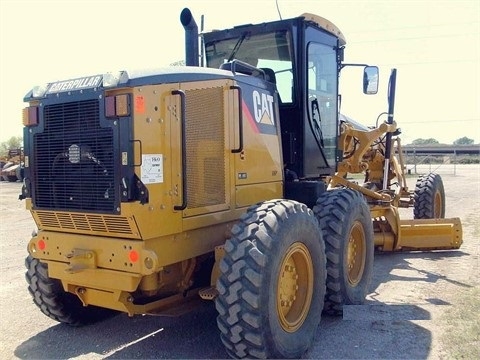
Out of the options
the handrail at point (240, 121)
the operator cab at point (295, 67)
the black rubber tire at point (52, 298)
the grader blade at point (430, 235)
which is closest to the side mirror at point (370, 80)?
the operator cab at point (295, 67)

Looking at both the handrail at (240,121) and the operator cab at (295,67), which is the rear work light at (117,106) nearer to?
the handrail at (240,121)

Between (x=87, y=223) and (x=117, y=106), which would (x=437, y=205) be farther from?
(x=117, y=106)

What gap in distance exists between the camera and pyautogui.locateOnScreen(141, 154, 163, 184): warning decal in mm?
3812

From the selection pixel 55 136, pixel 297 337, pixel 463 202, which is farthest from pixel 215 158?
pixel 463 202

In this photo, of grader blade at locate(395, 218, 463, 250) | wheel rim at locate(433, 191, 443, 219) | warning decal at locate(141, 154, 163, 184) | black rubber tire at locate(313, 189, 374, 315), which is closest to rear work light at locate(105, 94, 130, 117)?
warning decal at locate(141, 154, 163, 184)

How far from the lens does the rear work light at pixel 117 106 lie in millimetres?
3746

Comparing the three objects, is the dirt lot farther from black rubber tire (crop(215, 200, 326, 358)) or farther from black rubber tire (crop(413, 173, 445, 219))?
black rubber tire (crop(413, 173, 445, 219))

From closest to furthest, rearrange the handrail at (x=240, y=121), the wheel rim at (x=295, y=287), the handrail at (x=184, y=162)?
the handrail at (x=184, y=162) < the wheel rim at (x=295, y=287) < the handrail at (x=240, y=121)

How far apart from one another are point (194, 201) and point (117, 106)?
1030mm

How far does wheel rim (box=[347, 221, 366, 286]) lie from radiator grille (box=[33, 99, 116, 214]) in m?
2.90

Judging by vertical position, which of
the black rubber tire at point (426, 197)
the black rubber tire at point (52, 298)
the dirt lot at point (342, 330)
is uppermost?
the black rubber tire at point (426, 197)

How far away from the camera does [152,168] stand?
3.87 metres

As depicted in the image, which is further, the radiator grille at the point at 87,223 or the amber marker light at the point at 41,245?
the amber marker light at the point at 41,245

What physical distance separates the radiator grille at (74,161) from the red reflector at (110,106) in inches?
4.6
